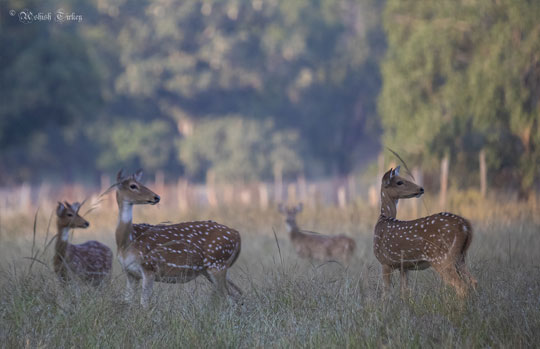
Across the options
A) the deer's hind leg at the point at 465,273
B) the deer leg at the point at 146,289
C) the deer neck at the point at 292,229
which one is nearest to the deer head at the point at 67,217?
the deer leg at the point at 146,289

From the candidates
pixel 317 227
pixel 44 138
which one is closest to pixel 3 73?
pixel 44 138

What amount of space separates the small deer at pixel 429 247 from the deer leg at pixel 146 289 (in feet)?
7.49

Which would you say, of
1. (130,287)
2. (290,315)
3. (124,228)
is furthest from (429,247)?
(124,228)

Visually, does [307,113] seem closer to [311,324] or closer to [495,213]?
[495,213]

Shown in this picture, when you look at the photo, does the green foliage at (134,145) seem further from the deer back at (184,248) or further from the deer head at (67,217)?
the deer back at (184,248)

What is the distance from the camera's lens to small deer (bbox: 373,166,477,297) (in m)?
6.91

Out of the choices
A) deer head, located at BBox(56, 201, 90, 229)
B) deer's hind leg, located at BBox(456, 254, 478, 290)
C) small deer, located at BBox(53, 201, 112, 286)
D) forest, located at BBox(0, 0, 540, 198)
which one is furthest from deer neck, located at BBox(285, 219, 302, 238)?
forest, located at BBox(0, 0, 540, 198)

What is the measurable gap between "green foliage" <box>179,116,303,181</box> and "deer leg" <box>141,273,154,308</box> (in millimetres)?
38389

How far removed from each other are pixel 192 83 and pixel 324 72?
9436 millimetres

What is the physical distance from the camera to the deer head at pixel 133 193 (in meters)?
8.02

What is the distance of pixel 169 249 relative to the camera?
7.66 meters

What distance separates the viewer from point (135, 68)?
46906 mm

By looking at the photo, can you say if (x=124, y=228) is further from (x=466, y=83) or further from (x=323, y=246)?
(x=466, y=83)

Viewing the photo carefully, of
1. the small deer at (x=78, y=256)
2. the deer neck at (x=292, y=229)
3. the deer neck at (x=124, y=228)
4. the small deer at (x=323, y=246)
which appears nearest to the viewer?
the deer neck at (x=124, y=228)
